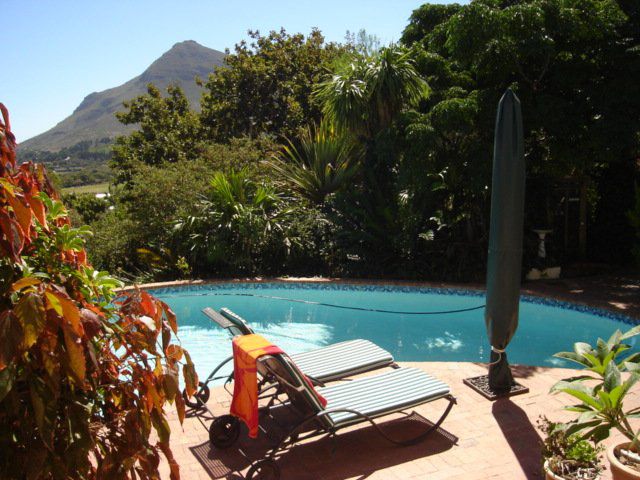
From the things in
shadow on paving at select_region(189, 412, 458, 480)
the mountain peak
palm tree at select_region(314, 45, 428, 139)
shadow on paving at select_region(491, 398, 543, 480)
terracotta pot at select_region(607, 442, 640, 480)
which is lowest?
shadow on paving at select_region(189, 412, 458, 480)

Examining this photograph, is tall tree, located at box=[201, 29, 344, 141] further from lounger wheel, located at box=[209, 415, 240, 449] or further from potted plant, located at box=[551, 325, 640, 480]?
potted plant, located at box=[551, 325, 640, 480]

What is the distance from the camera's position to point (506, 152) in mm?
5082

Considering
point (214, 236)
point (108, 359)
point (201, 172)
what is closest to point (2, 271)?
point (108, 359)

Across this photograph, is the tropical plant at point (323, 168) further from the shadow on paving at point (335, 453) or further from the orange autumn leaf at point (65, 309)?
the orange autumn leaf at point (65, 309)

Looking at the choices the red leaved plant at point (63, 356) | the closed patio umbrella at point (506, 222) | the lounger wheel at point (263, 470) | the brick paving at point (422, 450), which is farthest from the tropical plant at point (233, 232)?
the red leaved plant at point (63, 356)

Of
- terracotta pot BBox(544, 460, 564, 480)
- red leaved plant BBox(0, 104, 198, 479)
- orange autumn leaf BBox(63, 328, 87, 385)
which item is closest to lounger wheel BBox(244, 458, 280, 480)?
terracotta pot BBox(544, 460, 564, 480)

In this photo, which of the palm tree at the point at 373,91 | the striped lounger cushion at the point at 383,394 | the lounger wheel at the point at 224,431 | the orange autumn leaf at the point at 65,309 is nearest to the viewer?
the orange autumn leaf at the point at 65,309

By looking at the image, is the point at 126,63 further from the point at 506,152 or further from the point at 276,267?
the point at 506,152

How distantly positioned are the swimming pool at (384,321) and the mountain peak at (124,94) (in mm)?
90630

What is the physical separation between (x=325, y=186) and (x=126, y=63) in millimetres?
18316

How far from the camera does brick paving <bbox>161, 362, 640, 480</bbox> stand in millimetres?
4277

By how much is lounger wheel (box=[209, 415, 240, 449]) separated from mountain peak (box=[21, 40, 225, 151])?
96843 mm

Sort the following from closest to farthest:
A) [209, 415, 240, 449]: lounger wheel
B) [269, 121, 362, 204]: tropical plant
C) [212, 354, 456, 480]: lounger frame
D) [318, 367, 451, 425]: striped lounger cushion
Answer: [212, 354, 456, 480]: lounger frame < [318, 367, 451, 425]: striped lounger cushion < [209, 415, 240, 449]: lounger wheel < [269, 121, 362, 204]: tropical plant

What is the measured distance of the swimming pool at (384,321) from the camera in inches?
332
